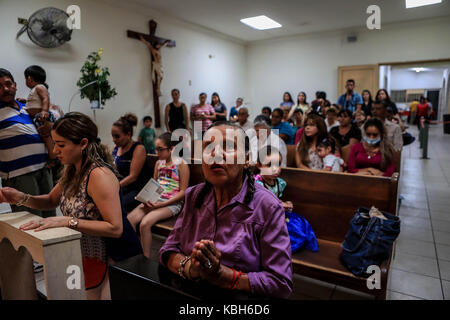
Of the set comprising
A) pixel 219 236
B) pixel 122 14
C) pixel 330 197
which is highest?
pixel 122 14

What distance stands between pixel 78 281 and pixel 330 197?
192 cm

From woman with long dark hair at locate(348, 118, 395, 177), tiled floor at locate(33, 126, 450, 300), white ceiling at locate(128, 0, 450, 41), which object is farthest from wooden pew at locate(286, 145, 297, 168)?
white ceiling at locate(128, 0, 450, 41)

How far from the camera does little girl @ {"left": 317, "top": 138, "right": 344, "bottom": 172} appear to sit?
346cm

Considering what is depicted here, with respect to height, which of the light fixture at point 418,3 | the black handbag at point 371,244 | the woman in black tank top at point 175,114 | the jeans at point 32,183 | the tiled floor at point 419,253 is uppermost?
the light fixture at point 418,3

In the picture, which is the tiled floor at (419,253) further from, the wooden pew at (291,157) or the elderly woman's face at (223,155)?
the elderly woman's face at (223,155)

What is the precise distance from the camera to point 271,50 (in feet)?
33.2

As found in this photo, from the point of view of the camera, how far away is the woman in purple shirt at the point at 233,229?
1089mm

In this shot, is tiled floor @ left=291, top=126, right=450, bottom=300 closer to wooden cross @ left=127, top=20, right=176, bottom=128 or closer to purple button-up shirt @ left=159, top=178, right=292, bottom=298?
purple button-up shirt @ left=159, top=178, right=292, bottom=298

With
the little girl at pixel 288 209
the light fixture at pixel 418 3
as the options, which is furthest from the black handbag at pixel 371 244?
the light fixture at pixel 418 3

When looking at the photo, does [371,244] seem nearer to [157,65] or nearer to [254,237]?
[254,237]

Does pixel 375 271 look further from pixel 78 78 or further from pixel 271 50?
pixel 271 50

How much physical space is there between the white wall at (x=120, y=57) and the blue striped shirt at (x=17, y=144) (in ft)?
8.16
